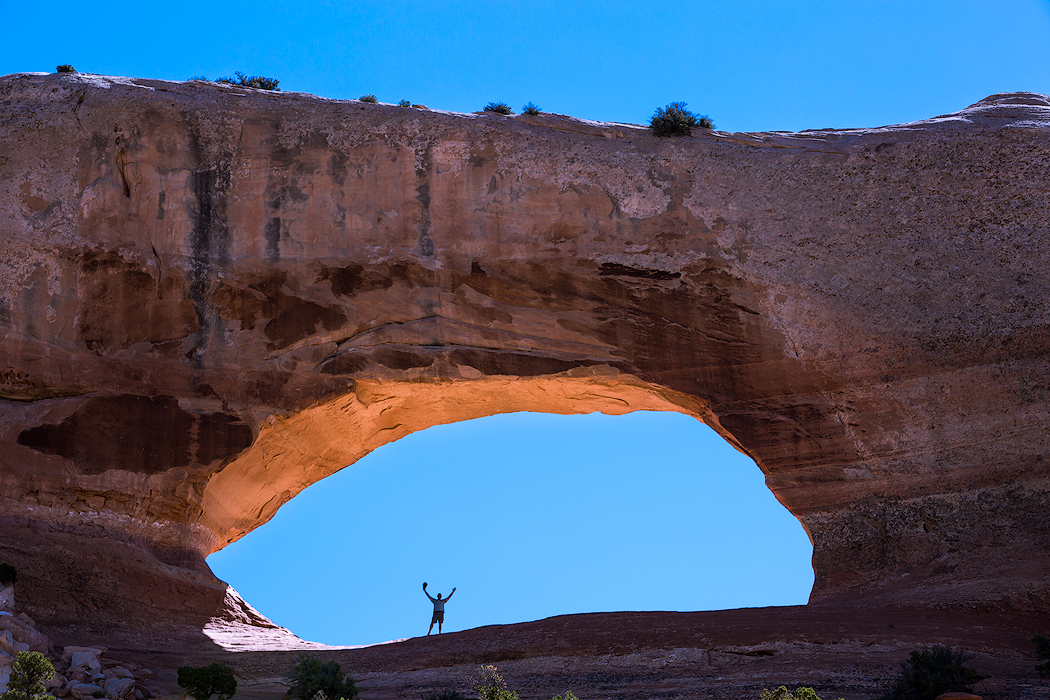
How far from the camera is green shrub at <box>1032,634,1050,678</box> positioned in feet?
41.8

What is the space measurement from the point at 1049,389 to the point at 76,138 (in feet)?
65.5

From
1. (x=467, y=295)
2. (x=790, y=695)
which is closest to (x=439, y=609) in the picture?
(x=467, y=295)

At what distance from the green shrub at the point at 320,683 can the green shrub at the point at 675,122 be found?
13.7 metres

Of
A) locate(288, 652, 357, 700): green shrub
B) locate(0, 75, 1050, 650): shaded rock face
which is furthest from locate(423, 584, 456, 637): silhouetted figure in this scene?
locate(288, 652, 357, 700): green shrub

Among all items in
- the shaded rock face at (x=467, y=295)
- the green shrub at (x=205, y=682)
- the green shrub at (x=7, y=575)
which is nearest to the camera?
the green shrub at (x=205, y=682)

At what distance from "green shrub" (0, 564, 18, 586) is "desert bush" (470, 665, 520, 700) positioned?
26.2 ft

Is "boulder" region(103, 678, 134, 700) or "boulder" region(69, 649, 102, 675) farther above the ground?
"boulder" region(69, 649, 102, 675)

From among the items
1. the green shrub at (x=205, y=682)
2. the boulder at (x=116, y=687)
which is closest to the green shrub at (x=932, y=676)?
the green shrub at (x=205, y=682)

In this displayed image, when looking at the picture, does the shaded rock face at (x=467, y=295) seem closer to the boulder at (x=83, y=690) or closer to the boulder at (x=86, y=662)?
the boulder at (x=86, y=662)

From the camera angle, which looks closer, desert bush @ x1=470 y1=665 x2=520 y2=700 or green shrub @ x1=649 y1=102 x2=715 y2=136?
desert bush @ x1=470 y1=665 x2=520 y2=700

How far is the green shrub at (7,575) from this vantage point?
16.5 m

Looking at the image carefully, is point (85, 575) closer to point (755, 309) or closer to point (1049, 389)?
point (755, 309)

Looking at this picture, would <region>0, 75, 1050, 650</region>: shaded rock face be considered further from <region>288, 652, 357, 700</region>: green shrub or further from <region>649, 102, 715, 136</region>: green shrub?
<region>288, 652, 357, 700</region>: green shrub

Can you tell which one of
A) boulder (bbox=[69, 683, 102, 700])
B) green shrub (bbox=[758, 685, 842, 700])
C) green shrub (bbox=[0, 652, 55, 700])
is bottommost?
green shrub (bbox=[758, 685, 842, 700])
